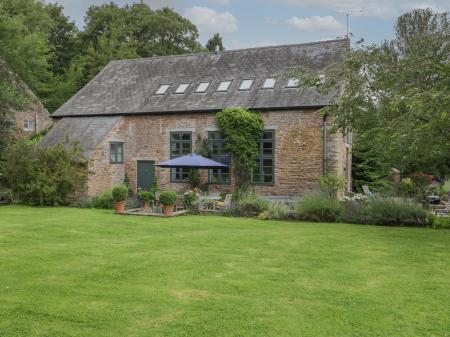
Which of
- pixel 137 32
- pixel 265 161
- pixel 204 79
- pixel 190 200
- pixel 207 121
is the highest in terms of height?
pixel 137 32

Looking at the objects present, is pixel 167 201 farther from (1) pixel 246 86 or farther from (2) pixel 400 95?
(2) pixel 400 95

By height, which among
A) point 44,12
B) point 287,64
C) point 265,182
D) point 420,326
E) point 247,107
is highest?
point 44,12

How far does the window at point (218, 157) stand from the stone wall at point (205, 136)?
0.92ft

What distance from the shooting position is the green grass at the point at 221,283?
5.25 metres

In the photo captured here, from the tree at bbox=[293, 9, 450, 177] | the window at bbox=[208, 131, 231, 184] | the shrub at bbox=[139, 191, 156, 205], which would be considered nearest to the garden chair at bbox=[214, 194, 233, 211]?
the shrub at bbox=[139, 191, 156, 205]

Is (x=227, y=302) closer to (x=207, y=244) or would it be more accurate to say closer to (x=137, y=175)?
(x=207, y=244)

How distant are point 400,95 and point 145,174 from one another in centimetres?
1345

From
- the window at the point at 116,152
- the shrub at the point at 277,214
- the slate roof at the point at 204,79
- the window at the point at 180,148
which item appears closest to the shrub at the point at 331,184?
the shrub at the point at 277,214

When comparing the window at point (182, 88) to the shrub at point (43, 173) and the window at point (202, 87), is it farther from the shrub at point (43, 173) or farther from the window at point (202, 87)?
the shrub at point (43, 173)

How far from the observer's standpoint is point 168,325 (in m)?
5.22

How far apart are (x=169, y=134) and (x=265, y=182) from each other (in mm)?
5100

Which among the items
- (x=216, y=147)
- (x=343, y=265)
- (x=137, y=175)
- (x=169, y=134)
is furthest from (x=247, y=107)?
(x=343, y=265)

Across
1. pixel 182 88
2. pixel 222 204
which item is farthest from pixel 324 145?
pixel 182 88

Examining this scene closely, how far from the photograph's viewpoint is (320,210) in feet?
48.9
